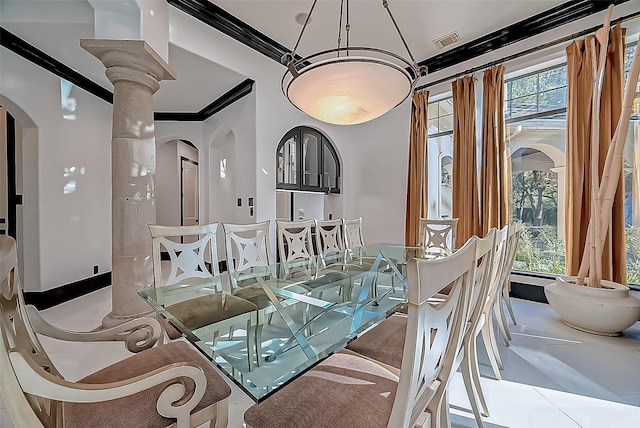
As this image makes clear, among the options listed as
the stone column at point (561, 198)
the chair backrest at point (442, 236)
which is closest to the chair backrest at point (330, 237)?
the chair backrest at point (442, 236)

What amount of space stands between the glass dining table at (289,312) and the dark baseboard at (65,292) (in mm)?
2542

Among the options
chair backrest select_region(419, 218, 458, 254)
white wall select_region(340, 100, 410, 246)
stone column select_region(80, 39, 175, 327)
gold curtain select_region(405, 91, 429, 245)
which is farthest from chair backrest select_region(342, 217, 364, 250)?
stone column select_region(80, 39, 175, 327)

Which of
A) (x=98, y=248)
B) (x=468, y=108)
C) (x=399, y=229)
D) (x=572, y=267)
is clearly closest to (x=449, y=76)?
(x=468, y=108)

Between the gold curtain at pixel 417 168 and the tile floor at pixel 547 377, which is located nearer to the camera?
the tile floor at pixel 547 377

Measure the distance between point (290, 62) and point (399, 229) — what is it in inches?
134

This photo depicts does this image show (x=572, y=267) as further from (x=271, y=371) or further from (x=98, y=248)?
(x=98, y=248)

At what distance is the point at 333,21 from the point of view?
3.11m

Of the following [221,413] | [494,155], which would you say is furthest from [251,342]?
[494,155]

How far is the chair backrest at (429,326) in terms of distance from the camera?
65 centimetres

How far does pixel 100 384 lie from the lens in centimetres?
72

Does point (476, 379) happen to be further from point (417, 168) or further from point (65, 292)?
point (65, 292)

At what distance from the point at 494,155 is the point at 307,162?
248cm

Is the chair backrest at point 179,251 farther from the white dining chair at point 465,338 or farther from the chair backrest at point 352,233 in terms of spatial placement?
the chair backrest at point 352,233

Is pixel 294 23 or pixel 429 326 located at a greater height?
pixel 294 23
